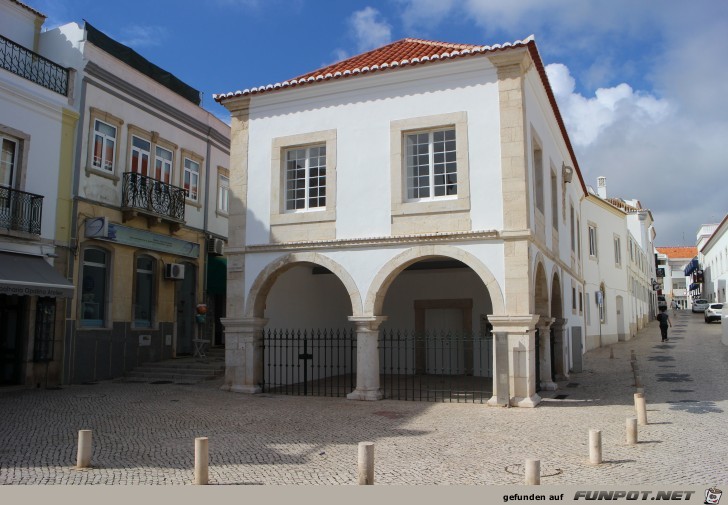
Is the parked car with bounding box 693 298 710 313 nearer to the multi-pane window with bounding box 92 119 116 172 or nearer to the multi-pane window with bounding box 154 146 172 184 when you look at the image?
the multi-pane window with bounding box 154 146 172 184

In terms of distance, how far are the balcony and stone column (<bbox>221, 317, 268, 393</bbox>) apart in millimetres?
5104

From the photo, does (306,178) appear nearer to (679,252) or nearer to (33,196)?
(33,196)

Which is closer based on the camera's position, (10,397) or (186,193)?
(10,397)

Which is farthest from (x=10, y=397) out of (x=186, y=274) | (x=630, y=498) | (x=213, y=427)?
(x=630, y=498)

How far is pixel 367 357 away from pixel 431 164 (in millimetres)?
4315

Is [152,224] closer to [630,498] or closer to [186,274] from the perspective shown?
[186,274]

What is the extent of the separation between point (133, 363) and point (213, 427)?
859cm

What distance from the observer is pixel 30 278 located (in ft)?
44.7

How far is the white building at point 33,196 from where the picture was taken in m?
14.2

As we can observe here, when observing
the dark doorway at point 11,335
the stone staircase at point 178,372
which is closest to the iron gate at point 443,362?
the stone staircase at point 178,372

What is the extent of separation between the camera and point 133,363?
57.6ft

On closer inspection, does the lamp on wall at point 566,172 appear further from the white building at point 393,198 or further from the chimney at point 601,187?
the chimney at point 601,187

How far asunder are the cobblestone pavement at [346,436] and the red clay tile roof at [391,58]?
707cm

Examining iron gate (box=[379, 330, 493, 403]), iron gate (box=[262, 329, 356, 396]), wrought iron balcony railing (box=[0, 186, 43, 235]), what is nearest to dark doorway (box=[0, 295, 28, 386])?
wrought iron balcony railing (box=[0, 186, 43, 235])
